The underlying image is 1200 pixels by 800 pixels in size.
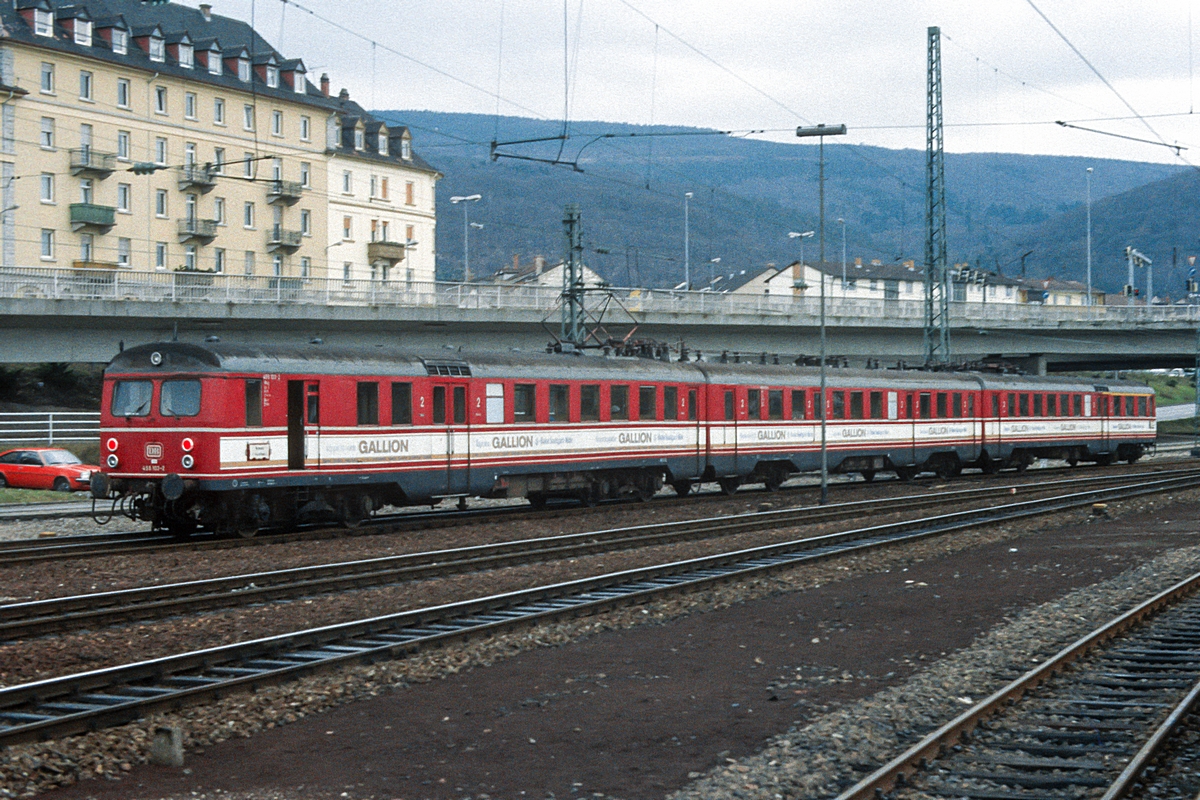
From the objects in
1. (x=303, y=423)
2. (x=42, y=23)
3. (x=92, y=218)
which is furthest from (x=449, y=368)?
(x=42, y=23)

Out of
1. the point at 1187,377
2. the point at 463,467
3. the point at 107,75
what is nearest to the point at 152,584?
the point at 463,467

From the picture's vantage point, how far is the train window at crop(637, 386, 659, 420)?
31797mm

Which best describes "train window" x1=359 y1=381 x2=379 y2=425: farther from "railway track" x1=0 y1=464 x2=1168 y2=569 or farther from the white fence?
the white fence

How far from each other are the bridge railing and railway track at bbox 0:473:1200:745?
794 inches

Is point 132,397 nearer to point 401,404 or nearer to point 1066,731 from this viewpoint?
point 401,404

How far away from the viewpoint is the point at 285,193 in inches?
3413

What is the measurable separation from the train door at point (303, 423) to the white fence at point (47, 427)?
87.9 feet

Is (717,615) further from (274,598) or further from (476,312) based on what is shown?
(476,312)

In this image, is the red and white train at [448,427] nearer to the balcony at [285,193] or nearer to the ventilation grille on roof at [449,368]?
the ventilation grille on roof at [449,368]

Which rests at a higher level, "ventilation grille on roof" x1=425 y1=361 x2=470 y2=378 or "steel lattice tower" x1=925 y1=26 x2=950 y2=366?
"steel lattice tower" x1=925 y1=26 x2=950 y2=366

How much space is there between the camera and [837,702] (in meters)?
11.7

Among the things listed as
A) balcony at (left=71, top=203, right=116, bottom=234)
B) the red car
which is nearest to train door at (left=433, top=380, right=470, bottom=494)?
the red car

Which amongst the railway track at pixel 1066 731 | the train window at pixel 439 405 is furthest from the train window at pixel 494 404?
the railway track at pixel 1066 731

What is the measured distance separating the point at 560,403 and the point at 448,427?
3.48 meters
